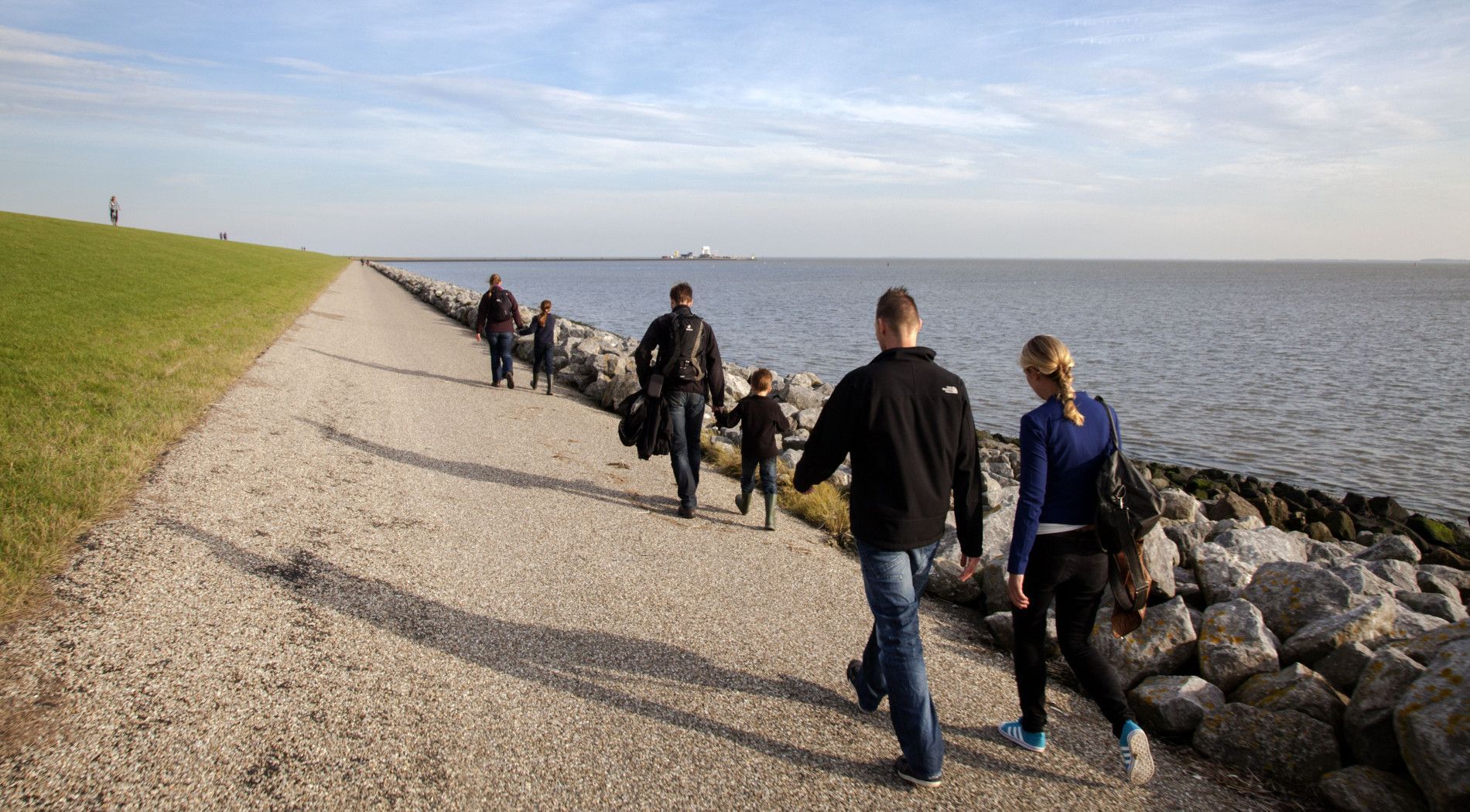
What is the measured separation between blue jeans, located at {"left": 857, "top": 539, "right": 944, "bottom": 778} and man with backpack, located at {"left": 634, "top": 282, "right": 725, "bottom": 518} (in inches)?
163

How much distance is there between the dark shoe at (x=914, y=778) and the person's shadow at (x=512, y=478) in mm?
4290

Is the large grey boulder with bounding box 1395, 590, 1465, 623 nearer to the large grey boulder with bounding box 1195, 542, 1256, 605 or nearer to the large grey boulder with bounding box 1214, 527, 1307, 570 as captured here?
the large grey boulder with bounding box 1214, 527, 1307, 570

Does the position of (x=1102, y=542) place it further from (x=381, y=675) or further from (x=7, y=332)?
(x=7, y=332)

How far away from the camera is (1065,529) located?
4.14m

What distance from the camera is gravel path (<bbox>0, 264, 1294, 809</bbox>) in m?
3.98

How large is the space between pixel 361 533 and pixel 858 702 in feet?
15.1

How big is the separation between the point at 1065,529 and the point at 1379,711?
5.76ft

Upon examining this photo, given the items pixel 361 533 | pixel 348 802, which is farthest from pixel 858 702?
pixel 361 533

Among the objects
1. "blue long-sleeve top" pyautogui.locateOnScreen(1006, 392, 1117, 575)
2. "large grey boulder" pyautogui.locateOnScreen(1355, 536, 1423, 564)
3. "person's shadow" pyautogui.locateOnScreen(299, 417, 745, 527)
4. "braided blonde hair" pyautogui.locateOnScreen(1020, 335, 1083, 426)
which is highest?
"braided blonde hair" pyautogui.locateOnScreen(1020, 335, 1083, 426)

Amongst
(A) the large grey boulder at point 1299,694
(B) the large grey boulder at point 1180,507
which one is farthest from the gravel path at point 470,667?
(B) the large grey boulder at point 1180,507

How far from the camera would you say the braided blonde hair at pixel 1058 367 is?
407cm

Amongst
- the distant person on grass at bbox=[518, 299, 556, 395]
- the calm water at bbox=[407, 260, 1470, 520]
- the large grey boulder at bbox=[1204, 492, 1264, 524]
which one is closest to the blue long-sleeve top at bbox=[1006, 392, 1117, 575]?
the large grey boulder at bbox=[1204, 492, 1264, 524]

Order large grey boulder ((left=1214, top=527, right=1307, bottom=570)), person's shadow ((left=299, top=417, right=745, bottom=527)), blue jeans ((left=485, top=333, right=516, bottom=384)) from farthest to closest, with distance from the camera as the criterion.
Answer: blue jeans ((left=485, top=333, right=516, bottom=384))
person's shadow ((left=299, top=417, right=745, bottom=527))
large grey boulder ((left=1214, top=527, right=1307, bottom=570))

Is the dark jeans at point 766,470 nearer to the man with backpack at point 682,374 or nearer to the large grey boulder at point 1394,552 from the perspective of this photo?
the man with backpack at point 682,374
